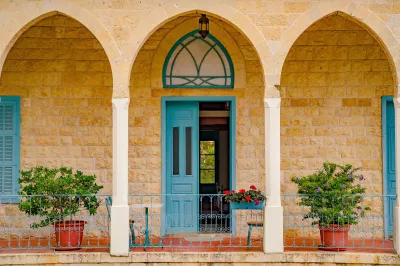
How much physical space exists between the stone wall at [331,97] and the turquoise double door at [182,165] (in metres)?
1.60

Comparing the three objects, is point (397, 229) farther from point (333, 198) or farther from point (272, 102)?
point (272, 102)

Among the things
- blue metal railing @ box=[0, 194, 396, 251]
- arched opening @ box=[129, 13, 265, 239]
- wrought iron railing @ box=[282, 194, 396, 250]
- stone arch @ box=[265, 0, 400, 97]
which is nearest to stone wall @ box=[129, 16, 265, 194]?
arched opening @ box=[129, 13, 265, 239]

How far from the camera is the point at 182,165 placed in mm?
12000

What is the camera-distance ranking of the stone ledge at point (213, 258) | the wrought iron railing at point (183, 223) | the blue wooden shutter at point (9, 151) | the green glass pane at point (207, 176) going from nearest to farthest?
the stone ledge at point (213, 258), the wrought iron railing at point (183, 223), the blue wooden shutter at point (9, 151), the green glass pane at point (207, 176)

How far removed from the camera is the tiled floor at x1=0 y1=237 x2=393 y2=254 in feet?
33.5

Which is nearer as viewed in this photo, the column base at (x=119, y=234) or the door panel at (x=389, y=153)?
the column base at (x=119, y=234)

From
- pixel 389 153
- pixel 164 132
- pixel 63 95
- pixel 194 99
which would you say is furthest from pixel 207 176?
pixel 389 153

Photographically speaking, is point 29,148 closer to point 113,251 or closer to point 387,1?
point 113,251

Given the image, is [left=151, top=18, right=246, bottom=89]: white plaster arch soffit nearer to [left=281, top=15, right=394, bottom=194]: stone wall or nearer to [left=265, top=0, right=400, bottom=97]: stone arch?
[left=281, top=15, right=394, bottom=194]: stone wall

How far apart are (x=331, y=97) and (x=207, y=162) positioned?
3176mm

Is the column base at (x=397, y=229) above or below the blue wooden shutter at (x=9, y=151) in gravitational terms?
below

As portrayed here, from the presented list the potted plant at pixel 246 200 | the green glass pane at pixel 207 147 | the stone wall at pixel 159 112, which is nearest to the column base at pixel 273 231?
the potted plant at pixel 246 200

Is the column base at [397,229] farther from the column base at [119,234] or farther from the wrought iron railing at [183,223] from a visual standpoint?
the column base at [119,234]

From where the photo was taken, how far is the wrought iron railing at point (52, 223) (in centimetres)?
1003
